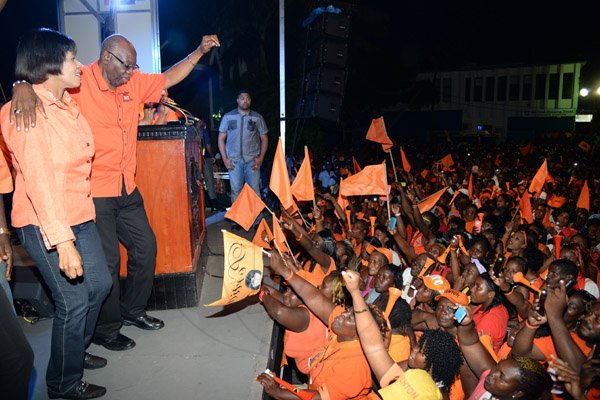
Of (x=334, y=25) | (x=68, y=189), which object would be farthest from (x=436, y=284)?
(x=334, y=25)

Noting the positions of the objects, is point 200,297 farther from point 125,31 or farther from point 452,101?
point 452,101

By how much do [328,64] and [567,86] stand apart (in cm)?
4224

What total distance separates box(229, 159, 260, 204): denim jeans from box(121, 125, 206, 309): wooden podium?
9.42ft

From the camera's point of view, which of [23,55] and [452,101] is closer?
[23,55]

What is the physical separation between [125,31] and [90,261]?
4.38 m

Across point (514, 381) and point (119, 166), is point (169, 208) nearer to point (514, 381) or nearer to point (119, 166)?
point (119, 166)

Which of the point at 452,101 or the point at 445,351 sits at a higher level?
the point at 452,101

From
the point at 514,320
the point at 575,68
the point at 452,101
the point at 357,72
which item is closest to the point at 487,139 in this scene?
the point at 452,101

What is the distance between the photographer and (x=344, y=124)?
85.8 feet

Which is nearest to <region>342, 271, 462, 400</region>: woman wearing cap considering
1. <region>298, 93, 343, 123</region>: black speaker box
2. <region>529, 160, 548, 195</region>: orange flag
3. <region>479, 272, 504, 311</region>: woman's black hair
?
<region>479, 272, 504, 311</region>: woman's black hair

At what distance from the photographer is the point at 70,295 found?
247 cm

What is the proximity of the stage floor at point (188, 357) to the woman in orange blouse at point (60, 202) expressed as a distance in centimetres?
29

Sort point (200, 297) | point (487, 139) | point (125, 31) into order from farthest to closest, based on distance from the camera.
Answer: point (487, 139) → point (125, 31) → point (200, 297)

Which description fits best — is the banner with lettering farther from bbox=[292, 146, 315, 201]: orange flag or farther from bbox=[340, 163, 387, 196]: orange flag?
bbox=[340, 163, 387, 196]: orange flag
